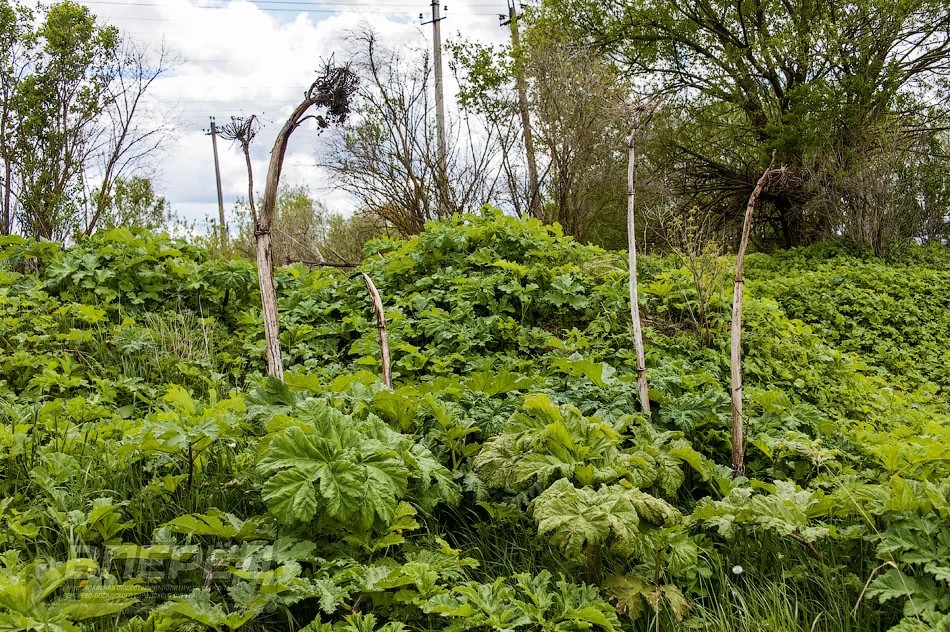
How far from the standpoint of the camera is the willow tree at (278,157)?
3156 mm

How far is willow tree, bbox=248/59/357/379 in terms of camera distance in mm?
3156

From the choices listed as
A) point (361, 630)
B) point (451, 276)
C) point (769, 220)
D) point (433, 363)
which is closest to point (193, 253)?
point (451, 276)

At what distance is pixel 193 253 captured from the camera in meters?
5.71

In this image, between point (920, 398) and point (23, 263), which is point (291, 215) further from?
point (920, 398)

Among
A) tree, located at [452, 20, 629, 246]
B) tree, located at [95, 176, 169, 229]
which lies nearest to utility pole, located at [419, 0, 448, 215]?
tree, located at [452, 20, 629, 246]

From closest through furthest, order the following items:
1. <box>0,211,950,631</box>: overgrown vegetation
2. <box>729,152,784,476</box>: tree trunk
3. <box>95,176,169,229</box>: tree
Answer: <box>0,211,950,631</box>: overgrown vegetation, <box>729,152,784,476</box>: tree trunk, <box>95,176,169,229</box>: tree

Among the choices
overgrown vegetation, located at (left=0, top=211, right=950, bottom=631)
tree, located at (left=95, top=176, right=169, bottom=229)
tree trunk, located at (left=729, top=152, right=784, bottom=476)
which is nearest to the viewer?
overgrown vegetation, located at (left=0, top=211, right=950, bottom=631)

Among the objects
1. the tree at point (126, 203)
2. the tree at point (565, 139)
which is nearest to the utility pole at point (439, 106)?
the tree at point (565, 139)

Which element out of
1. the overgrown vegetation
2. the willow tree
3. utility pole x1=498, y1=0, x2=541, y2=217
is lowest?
the overgrown vegetation

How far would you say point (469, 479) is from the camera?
100 inches

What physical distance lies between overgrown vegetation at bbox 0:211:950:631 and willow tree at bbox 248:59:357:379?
0.56m

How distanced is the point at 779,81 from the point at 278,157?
500 inches

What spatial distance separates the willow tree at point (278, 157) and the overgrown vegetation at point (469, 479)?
1.82ft

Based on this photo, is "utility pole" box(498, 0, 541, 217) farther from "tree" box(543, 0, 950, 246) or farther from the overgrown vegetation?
the overgrown vegetation
